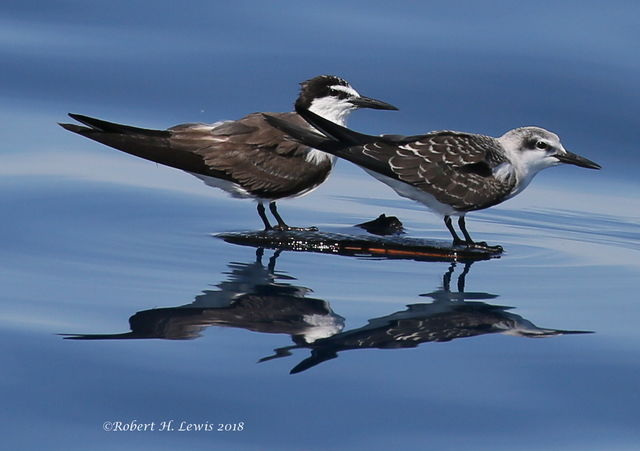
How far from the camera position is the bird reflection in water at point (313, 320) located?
5508 mm

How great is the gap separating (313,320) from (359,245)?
1.63 m

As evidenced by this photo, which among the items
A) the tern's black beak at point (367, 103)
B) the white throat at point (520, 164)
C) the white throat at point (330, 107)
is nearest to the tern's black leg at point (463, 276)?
the white throat at point (520, 164)

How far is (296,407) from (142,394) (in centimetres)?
60

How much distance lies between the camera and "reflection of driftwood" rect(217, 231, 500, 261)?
7.31 m

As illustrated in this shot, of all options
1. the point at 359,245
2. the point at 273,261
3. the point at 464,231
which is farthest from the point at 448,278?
the point at 464,231

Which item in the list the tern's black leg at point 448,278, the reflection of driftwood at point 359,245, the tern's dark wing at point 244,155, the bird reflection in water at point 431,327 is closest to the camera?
the bird reflection in water at point 431,327

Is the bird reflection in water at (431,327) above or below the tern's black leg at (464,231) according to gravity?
below

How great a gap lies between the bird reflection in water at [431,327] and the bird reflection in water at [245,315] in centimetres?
14

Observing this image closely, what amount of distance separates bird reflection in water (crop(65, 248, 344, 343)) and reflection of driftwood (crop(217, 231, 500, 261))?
2.98ft

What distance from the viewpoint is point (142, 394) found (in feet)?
15.9

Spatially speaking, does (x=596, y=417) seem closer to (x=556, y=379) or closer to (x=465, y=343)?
(x=556, y=379)

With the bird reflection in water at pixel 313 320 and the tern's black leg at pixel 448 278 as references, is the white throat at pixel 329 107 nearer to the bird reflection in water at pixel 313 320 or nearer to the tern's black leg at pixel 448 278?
the tern's black leg at pixel 448 278

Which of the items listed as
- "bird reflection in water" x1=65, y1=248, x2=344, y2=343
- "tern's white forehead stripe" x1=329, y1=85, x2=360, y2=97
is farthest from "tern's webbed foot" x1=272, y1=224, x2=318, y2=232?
"bird reflection in water" x1=65, y1=248, x2=344, y2=343

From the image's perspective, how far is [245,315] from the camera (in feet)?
19.1
